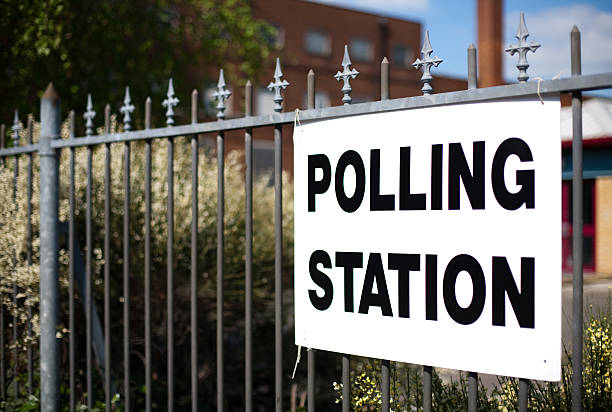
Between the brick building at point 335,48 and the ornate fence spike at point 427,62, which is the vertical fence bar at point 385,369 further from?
the brick building at point 335,48

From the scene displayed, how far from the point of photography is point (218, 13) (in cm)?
1177

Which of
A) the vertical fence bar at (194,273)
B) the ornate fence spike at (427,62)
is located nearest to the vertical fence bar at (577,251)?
the ornate fence spike at (427,62)

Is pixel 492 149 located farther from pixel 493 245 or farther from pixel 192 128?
pixel 192 128

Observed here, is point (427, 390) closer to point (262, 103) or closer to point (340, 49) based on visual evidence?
point (262, 103)

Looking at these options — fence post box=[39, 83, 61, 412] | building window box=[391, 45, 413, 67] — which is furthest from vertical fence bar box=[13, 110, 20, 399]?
building window box=[391, 45, 413, 67]

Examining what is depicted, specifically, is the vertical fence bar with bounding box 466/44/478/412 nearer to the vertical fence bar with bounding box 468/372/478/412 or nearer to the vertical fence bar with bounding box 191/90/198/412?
the vertical fence bar with bounding box 468/372/478/412

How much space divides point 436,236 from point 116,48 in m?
8.45

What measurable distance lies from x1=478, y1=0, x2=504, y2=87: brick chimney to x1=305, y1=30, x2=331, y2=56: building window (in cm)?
1144

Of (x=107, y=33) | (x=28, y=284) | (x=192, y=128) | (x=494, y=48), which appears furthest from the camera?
(x=494, y=48)

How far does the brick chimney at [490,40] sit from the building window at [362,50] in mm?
12343

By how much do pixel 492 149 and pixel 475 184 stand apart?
132 mm

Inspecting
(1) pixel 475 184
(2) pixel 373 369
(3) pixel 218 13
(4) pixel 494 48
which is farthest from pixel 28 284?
(4) pixel 494 48

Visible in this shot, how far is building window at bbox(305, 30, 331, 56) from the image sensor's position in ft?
109

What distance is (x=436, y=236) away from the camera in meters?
2.39
